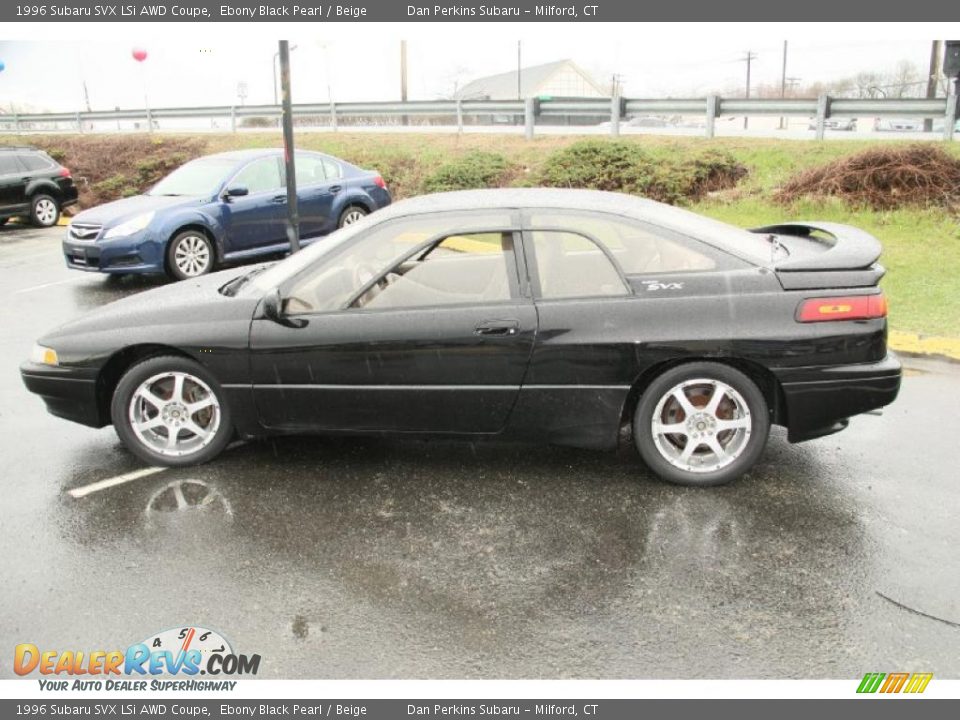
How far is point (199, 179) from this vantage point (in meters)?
10.5

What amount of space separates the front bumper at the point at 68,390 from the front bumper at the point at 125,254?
5.19 meters

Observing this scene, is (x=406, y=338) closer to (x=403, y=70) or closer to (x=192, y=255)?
(x=192, y=255)

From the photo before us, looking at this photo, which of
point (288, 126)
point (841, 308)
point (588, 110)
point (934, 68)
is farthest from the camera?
point (934, 68)

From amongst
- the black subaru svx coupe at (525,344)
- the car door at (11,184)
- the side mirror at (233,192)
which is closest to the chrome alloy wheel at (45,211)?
the car door at (11,184)

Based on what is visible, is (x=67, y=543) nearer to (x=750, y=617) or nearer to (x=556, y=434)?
(x=556, y=434)

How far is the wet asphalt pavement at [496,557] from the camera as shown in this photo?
3.01m

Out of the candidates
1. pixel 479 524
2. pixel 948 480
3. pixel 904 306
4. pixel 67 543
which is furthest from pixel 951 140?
pixel 67 543

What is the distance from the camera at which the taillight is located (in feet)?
13.5

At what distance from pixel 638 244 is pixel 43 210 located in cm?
1507

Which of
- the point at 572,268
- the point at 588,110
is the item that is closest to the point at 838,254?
the point at 572,268

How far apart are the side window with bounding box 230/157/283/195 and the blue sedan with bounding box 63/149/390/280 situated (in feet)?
0.04

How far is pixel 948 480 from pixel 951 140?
32.0ft

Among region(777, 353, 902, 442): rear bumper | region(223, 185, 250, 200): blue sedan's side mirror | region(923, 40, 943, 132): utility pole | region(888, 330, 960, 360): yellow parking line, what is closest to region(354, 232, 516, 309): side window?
region(777, 353, 902, 442): rear bumper

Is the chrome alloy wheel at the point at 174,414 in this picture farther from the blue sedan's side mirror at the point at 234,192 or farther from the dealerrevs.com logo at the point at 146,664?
the blue sedan's side mirror at the point at 234,192
